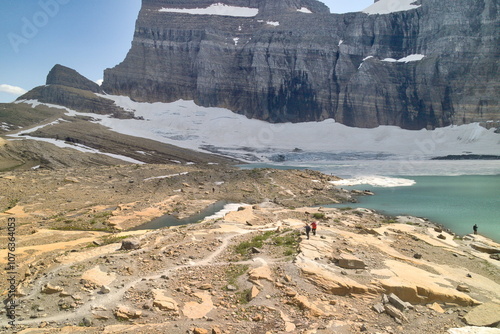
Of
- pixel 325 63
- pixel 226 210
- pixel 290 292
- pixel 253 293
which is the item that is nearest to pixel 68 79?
pixel 325 63

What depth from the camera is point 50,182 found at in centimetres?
4212

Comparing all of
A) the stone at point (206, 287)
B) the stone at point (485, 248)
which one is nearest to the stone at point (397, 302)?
the stone at point (206, 287)

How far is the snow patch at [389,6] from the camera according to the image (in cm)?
13788

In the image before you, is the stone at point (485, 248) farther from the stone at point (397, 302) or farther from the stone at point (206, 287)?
the stone at point (206, 287)

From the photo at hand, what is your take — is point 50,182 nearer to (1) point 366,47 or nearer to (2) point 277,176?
(2) point 277,176

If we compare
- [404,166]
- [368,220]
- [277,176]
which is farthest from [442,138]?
[368,220]

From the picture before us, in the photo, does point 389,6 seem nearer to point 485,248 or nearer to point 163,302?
point 485,248

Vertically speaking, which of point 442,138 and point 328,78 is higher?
A: point 328,78

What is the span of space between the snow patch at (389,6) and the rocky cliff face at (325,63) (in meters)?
4.26

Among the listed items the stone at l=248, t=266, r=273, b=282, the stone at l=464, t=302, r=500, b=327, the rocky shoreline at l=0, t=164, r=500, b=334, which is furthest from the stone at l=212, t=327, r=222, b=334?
the stone at l=464, t=302, r=500, b=327

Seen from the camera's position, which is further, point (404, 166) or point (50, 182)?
point (404, 166)

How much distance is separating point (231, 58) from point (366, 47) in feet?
202

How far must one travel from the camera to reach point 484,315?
11.6 m

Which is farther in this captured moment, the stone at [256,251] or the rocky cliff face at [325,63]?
the rocky cliff face at [325,63]
